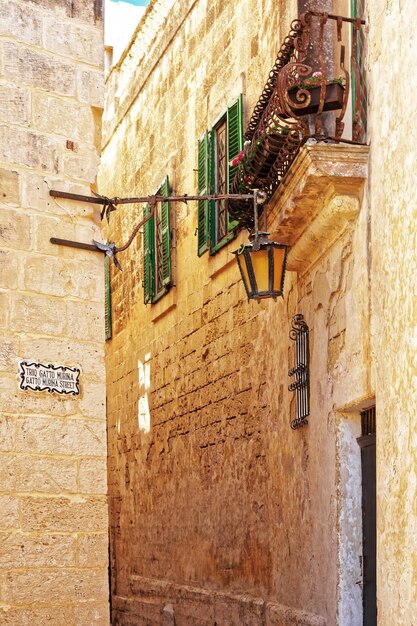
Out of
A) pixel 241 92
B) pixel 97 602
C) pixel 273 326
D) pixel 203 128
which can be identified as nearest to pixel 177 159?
pixel 203 128

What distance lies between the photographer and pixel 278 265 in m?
8.95

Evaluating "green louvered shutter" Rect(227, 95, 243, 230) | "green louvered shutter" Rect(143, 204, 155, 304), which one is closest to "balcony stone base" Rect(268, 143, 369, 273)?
"green louvered shutter" Rect(227, 95, 243, 230)

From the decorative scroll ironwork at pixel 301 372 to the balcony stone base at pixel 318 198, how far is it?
1.86 feet

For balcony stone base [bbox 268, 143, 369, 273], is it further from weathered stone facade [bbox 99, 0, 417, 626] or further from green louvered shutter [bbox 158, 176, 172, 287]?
green louvered shutter [bbox 158, 176, 172, 287]

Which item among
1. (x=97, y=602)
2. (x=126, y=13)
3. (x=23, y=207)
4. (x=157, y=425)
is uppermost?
(x=126, y=13)

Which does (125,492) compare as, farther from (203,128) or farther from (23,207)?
(23,207)

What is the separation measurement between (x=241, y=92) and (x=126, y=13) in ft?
27.0

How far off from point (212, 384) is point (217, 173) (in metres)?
2.10

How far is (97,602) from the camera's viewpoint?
23.5 feet

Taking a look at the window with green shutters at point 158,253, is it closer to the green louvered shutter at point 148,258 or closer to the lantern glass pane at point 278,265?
the green louvered shutter at point 148,258

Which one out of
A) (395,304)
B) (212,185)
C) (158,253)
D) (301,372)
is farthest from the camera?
(158,253)

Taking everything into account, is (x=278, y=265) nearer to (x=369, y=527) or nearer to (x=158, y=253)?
(x=369, y=527)

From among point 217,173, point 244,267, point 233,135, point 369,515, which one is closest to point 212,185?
point 217,173

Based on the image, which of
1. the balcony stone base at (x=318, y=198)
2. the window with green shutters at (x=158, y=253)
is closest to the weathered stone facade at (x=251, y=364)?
the balcony stone base at (x=318, y=198)
